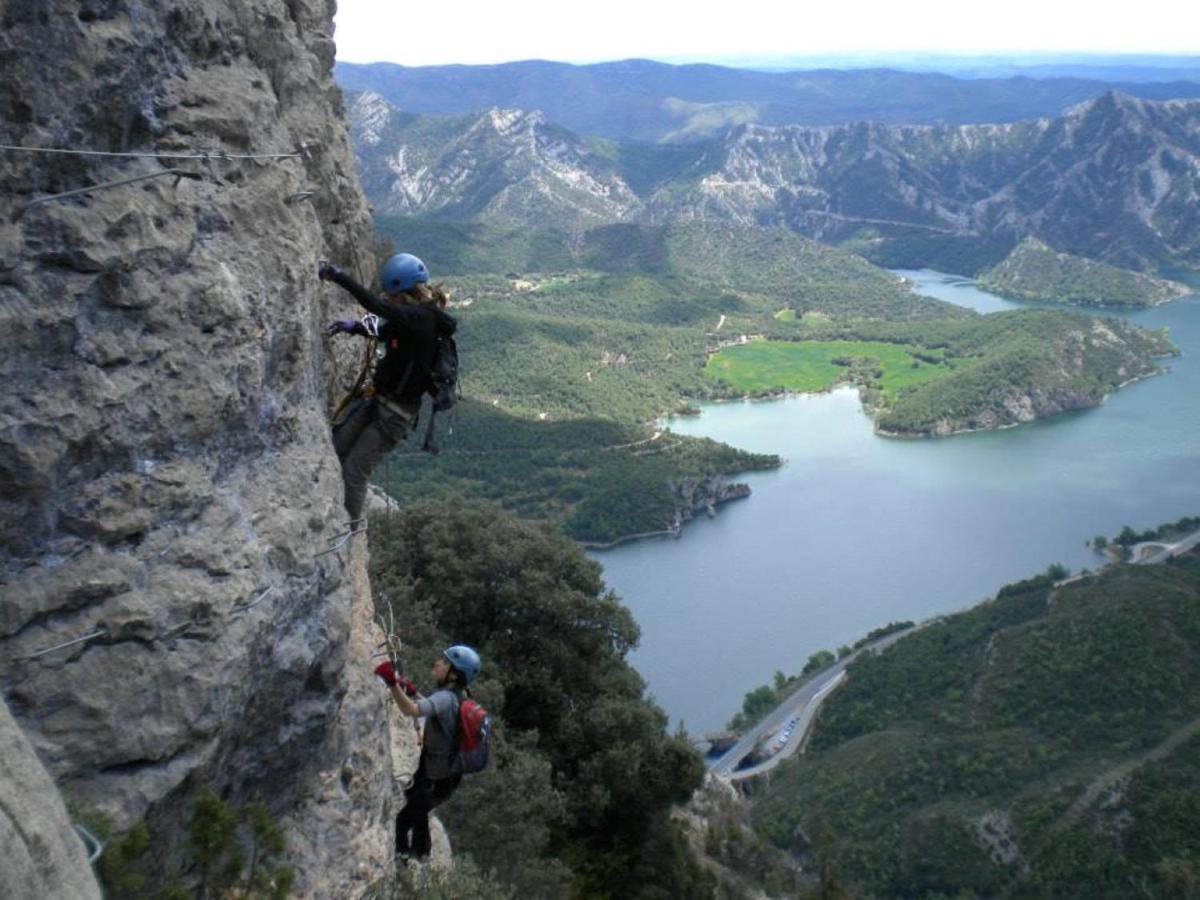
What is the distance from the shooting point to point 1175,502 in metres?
55.5

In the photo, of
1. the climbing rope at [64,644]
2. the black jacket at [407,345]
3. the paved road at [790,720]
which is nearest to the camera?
the climbing rope at [64,644]

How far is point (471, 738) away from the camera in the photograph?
17.3ft

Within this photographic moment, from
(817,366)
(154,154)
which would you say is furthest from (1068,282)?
(154,154)

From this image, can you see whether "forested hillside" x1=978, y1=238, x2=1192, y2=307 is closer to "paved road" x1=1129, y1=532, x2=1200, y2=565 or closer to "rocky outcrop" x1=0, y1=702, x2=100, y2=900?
"paved road" x1=1129, y1=532, x2=1200, y2=565

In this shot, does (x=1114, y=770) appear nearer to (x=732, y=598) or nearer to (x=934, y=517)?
(x=732, y=598)

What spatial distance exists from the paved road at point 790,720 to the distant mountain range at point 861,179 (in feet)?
369

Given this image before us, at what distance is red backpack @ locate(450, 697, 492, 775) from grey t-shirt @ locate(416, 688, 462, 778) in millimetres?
30

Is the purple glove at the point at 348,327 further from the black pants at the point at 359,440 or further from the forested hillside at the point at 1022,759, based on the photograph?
the forested hillside at the point at 1022,759

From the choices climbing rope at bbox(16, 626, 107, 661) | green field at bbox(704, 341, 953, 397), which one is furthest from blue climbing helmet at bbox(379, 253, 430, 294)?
green field at bbox(704, 341, 953, 397)

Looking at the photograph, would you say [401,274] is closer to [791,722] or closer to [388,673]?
[388,673]

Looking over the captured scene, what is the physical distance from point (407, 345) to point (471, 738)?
196 cm

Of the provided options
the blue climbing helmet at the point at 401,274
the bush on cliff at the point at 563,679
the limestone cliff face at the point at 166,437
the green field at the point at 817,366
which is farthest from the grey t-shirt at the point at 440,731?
the green field at the point at 817,366

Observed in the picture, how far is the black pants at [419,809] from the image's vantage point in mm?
5641

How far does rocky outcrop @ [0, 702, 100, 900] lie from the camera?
285 centimetres
